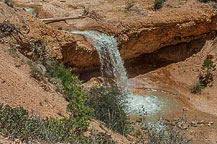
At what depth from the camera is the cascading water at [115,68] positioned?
1012cm

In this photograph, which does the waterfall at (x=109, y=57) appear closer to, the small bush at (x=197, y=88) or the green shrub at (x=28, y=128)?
the small bush at (x=197, y=88)

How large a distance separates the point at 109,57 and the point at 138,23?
2.16 metres

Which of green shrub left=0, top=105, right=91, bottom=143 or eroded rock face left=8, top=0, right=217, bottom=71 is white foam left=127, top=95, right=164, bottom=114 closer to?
eroded rock face left=8, top=0, right=217, bottom=71

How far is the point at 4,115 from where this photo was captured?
336cm

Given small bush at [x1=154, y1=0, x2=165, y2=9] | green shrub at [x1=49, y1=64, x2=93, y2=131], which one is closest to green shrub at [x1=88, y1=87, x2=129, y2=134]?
green shrub at [x1=49, y1=64, x2=93, y2=131]

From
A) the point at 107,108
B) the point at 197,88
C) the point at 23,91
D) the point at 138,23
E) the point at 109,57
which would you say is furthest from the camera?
the point at 197,88

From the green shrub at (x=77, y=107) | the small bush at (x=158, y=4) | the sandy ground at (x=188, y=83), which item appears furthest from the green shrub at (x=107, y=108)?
the small bush at (x=158, y=4)

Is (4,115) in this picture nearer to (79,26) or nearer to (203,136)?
(203,136)

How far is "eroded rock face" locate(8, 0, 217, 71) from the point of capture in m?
11.1

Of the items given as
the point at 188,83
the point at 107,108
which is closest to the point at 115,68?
the point at 188,83

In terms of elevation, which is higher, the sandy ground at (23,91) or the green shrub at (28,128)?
the green shrub at (28,128)

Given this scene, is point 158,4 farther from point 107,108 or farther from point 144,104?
point 107,108

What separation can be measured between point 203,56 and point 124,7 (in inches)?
206

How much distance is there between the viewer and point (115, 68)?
11328 millimetres
